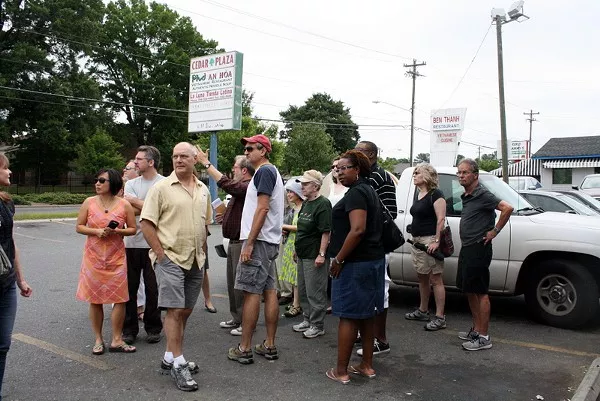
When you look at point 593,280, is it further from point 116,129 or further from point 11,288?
point 116,129

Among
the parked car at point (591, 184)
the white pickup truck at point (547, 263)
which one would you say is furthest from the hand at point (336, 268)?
the parked car at point (591, 184)

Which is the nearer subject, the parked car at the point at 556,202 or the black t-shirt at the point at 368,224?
the black t-shirt at the point at 368,224

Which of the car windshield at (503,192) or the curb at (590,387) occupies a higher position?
the car windshield at (503,192)

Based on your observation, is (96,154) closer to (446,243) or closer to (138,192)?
(138,192)

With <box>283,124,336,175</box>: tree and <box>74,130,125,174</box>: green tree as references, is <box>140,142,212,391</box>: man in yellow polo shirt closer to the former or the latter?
<box>74,130,125,174</box>: green tree

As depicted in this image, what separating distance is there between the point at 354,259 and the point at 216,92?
9.73 m

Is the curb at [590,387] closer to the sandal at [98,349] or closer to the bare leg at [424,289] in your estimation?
the bare leg at [424,289]

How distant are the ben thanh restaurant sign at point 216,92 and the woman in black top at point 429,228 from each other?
7.58m

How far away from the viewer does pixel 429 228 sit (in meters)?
5.82

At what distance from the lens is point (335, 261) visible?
13.3 feet

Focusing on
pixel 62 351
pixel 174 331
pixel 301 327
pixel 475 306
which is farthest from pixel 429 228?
pixel 62 351

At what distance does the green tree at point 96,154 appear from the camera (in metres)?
36.4

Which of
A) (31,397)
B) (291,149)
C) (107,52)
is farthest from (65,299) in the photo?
(107,52)

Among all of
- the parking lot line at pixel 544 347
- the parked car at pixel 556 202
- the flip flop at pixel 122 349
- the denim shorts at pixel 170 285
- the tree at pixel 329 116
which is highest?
the tree at pixel 329 116
